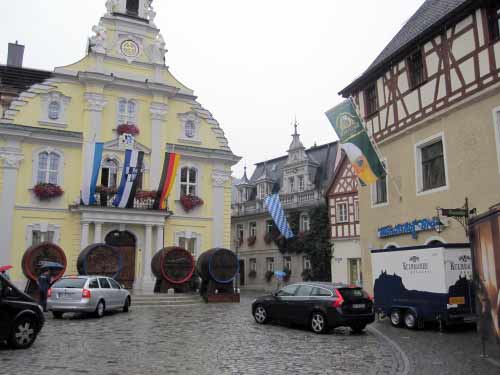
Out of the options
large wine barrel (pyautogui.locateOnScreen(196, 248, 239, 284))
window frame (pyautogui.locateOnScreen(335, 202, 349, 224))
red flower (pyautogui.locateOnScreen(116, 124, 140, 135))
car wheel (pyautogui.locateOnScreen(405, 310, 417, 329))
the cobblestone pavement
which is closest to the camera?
the cobblestone pavement

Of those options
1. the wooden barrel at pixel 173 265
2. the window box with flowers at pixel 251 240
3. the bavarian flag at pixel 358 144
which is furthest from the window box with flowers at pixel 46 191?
the window box with flowers at pixel 251 240

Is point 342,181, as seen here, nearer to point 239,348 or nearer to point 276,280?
point 276,280

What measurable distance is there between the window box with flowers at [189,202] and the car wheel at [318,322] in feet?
56.9

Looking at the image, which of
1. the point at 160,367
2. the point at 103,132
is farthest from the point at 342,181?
the point at 160,367

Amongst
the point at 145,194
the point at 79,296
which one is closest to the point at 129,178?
the point at 145,194

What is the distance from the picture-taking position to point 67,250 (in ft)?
89.0

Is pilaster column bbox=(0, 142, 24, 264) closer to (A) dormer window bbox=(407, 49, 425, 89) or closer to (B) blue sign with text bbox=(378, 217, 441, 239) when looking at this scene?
(B) blue sign with text bbox=(378, 217, 441, 239)

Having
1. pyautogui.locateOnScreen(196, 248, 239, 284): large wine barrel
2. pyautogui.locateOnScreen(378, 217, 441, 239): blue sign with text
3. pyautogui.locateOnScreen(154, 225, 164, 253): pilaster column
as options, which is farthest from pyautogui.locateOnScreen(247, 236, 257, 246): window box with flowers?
pyautogui.locateOnScreen(378, 217, 441, 239): blue sign with text

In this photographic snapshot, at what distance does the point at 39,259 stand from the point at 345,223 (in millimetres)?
20750

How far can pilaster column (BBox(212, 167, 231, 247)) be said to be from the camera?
31328mm

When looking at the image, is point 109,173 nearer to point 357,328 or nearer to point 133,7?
point 133,7

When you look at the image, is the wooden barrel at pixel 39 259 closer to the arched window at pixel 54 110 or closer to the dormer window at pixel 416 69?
the arched window at pixel 54 110

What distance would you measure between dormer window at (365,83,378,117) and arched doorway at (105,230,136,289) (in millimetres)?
15003

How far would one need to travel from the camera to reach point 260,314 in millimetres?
15906
